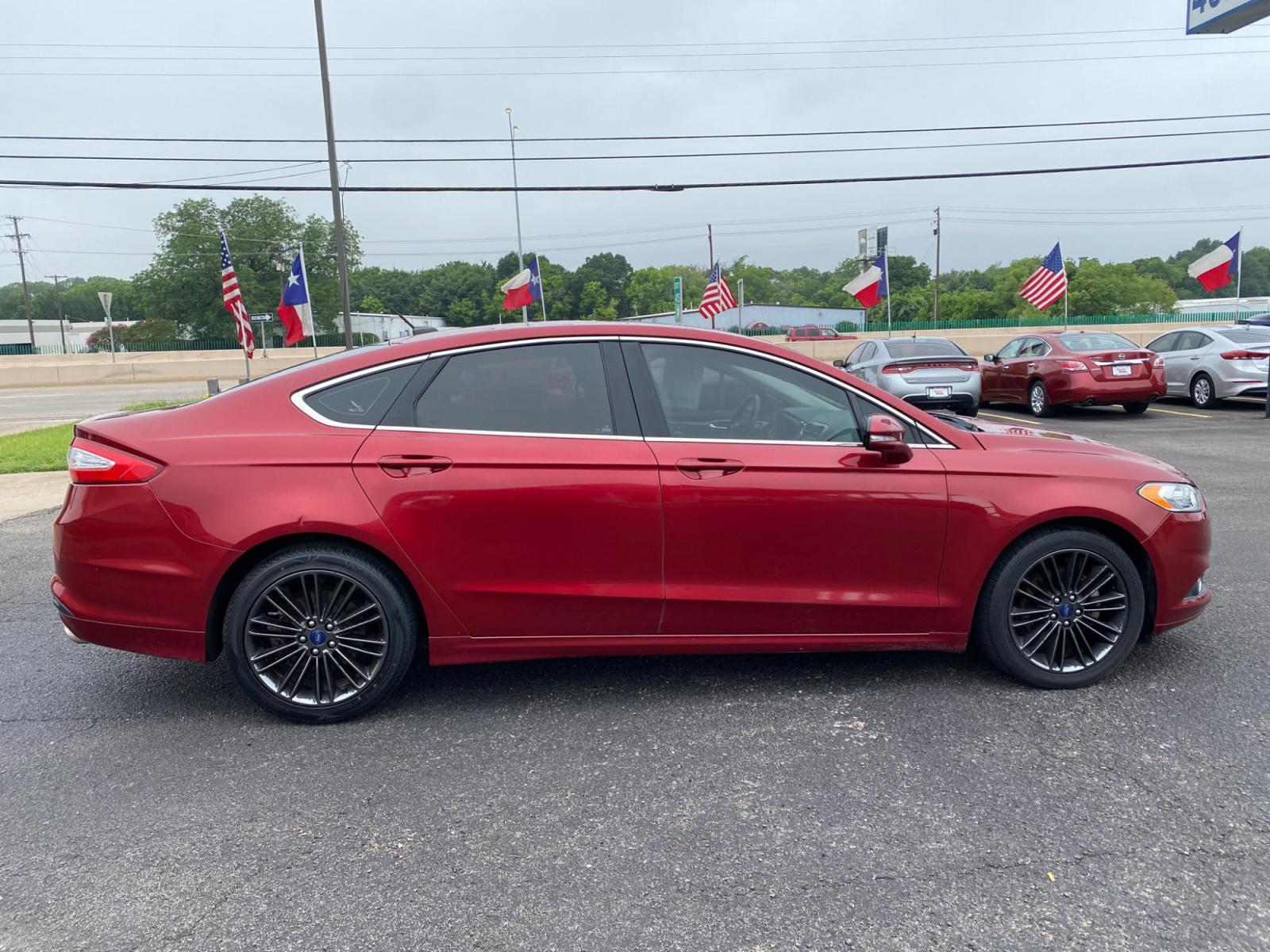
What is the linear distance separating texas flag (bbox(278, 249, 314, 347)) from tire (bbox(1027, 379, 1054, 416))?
1646 cm

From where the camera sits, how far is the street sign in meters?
19.1

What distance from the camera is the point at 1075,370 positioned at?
14.7m

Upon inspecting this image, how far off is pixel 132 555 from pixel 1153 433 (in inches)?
505

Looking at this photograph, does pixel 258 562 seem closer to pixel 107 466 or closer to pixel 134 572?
pixel 134 572

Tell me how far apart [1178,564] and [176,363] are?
4048 centimetres

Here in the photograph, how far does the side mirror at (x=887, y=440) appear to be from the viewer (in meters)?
3.67

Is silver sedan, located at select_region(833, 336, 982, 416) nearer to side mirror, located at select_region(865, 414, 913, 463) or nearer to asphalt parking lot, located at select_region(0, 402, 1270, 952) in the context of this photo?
asphalt parking lot, located at select_region(0, 402, 1270, 952)

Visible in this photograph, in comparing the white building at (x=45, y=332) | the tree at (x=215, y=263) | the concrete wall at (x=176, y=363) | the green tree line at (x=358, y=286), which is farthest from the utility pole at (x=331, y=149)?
the white building at (x=45, y=332)

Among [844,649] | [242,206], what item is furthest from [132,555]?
[242,206]

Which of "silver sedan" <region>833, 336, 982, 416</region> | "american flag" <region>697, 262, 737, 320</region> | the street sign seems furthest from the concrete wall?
"silver sedan" <region>833, 336, 982, 416</region>

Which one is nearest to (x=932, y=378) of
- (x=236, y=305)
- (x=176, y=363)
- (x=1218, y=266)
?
(x=236, y=305)

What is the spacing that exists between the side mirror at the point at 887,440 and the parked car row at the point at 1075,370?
392 inches

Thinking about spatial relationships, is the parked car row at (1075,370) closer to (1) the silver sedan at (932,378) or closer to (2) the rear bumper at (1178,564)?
(1) the silver sedan at (932,378)

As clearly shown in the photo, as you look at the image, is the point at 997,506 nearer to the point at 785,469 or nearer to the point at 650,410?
the point at 785,469
